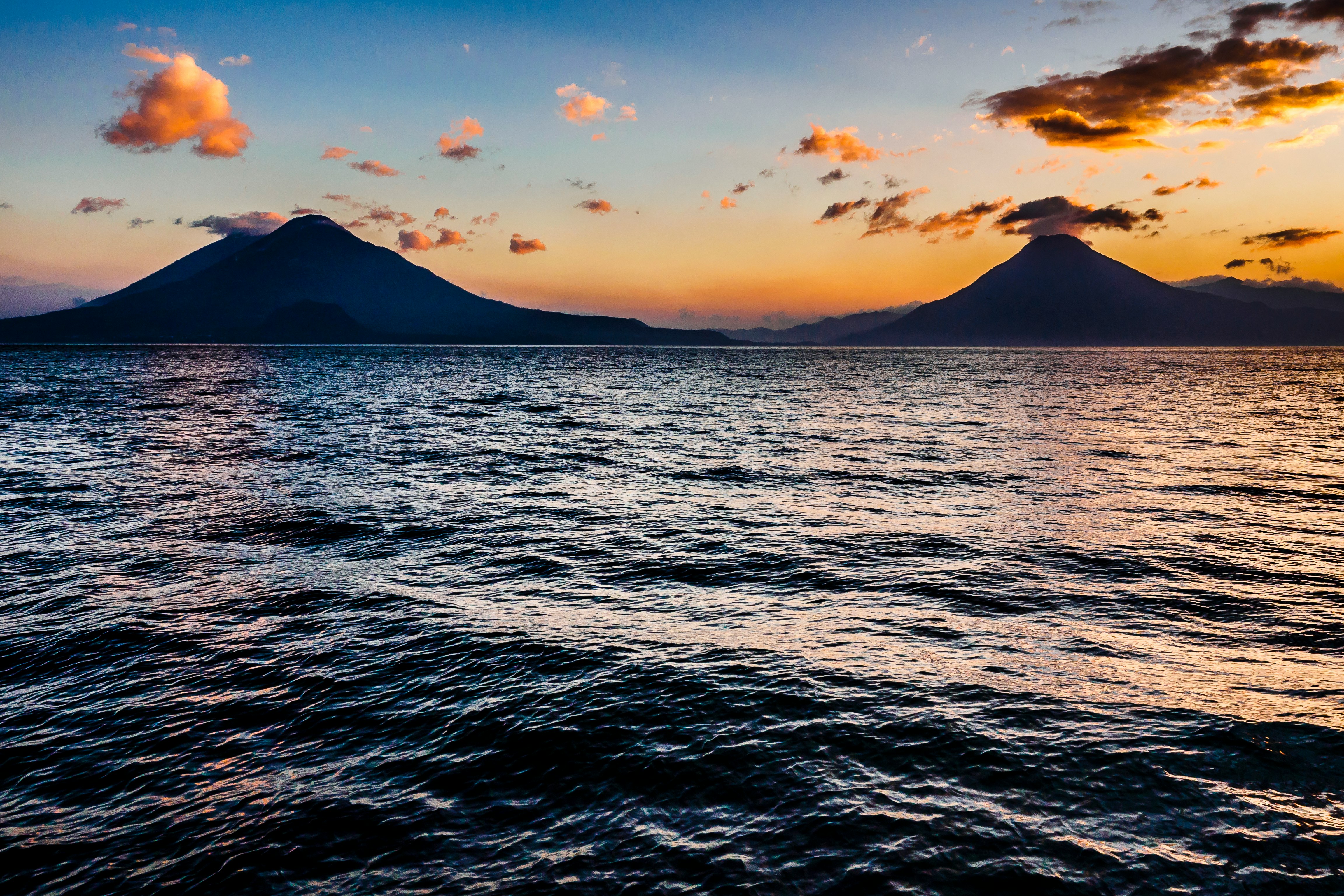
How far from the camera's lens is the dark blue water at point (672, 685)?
7.29 metres

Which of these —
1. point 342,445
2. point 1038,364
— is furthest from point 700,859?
point 1038,364

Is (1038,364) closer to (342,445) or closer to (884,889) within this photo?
(342,445)

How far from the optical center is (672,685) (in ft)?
36.2

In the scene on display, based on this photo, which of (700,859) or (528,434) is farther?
(528,434)

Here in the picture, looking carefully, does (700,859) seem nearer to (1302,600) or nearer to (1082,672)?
(1082,672)

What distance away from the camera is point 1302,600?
48.4 ft

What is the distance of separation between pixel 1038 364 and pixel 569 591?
679 feet

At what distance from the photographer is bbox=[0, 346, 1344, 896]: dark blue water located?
23.9ft

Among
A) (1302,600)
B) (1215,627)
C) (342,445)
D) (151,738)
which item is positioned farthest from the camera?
(342,445)

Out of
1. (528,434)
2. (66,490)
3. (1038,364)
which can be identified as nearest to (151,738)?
(66,490)

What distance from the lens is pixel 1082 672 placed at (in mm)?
11547

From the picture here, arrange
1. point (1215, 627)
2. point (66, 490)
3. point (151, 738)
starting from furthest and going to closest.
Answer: point (66, 490) < point (1215, 627) < point (151, 738)

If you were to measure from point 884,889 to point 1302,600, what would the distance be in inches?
535

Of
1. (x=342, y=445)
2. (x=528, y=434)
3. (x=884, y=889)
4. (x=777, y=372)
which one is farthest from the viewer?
(x=777, y=372)
